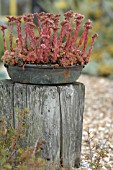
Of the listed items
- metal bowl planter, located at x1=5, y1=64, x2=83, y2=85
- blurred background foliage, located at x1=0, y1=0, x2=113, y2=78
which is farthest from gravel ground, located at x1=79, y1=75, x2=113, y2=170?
metal bowl planter, located at x1=5, y1=64, x2=83, y2=85

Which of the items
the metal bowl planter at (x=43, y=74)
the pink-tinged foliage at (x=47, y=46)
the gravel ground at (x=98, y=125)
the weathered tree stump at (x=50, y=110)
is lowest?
the gravel ground at (x=98, y=125)

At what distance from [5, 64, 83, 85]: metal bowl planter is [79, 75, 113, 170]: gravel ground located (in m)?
0.41

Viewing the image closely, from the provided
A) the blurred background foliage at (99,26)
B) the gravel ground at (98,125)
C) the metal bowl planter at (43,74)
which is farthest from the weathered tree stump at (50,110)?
the blurred background foliage at (99,26)

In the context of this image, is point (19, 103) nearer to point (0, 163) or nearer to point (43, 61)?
point (43, 61)

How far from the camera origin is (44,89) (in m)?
2.74

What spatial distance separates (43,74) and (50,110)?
0.24 m

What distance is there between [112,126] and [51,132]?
1.75m

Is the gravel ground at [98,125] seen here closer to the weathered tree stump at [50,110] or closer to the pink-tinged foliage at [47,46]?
the weathered tree stump at [50,110]

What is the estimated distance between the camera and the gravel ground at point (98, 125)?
10.4ft

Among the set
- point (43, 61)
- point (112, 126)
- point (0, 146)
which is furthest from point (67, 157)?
point (112, 126)

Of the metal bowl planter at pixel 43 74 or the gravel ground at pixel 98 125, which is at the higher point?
the metal bowl planter at pixel 43 74

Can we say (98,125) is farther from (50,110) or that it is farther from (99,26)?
(99,26)

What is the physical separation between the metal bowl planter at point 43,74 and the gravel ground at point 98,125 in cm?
41

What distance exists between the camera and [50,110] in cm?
278
